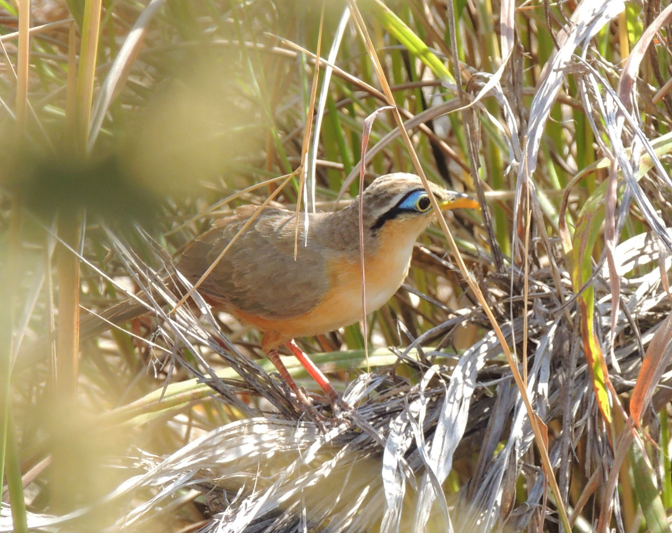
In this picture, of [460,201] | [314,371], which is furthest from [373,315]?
[460,201]

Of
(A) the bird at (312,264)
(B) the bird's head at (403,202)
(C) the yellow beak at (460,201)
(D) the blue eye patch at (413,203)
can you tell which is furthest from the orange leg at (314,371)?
(C) the yellow beak at (460,201)

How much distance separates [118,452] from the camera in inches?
89.3

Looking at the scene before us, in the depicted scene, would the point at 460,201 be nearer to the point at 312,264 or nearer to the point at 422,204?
the point at 422,204

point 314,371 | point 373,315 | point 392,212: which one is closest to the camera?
point 314,371

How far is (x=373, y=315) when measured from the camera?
357cm

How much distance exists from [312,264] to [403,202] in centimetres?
52

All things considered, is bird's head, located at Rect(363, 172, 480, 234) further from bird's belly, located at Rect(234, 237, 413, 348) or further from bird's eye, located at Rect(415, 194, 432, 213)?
bird's belly, located at Rect(234, 237, 413, 348)

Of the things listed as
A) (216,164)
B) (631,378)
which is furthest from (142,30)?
(631,378)

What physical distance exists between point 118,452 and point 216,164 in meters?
1.44

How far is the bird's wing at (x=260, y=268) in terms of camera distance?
3273 mm

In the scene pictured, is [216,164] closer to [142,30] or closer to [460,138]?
[142,30]

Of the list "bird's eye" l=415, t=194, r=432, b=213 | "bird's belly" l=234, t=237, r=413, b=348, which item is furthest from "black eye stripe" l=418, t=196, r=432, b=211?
"bird's belly" l=234, t=237, r=413, b=348

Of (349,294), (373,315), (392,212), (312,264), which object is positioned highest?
(392,212)

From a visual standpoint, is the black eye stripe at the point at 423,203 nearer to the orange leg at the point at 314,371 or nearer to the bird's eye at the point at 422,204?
the bird's eye at the point at 422,204
